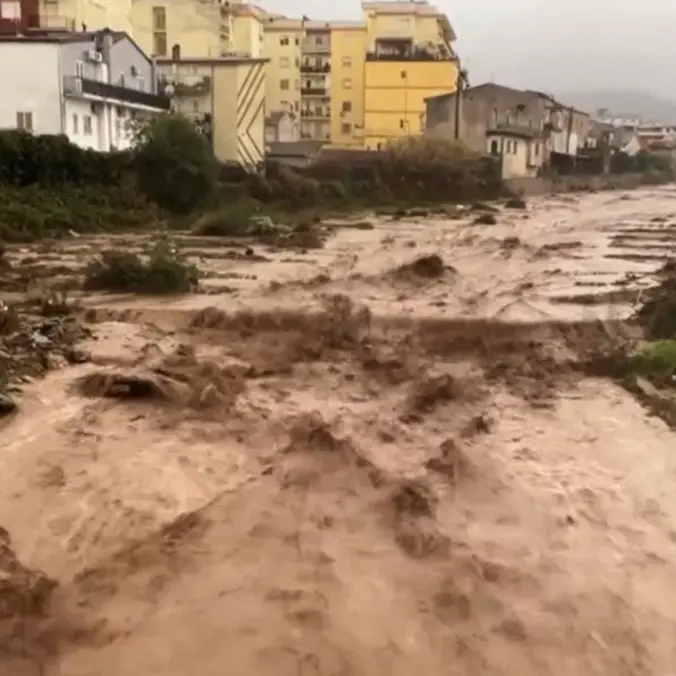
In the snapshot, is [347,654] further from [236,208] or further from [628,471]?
[236,208]

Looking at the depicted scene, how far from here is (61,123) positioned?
34969mm

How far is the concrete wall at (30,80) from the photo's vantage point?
34656mm

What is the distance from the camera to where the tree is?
1262 inches

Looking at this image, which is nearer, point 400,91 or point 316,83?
point 400,91

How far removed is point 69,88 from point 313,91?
36560 millimetres

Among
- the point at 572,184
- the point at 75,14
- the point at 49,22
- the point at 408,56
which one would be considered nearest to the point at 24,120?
the point at 49,22

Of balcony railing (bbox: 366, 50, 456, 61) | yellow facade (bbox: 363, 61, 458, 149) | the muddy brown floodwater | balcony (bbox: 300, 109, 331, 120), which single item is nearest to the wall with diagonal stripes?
yellow facade (bbox: 363, 61, 458, 149)

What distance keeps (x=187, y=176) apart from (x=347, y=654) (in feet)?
87.6

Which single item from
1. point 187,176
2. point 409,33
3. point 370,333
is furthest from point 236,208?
point 409,33

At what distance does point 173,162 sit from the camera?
32.2 meters

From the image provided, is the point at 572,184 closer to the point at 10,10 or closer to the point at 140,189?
the point at 10,10

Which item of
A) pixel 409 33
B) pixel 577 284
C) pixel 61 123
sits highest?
pixel 409 33

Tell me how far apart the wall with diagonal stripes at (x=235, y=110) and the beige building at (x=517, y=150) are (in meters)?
10.9

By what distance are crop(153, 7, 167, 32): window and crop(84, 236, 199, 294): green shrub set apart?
40.2 m
